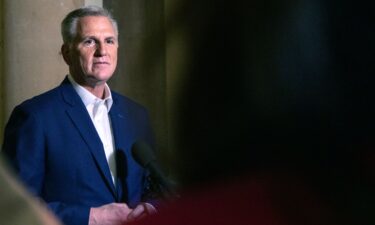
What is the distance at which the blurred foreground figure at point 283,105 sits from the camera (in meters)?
0.54

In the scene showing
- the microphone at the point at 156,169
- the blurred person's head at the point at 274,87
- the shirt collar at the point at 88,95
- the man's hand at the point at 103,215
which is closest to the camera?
the blurred person's head at the point at 274,87

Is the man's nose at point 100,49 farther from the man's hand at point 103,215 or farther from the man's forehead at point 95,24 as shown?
the man's hand at point 103,215

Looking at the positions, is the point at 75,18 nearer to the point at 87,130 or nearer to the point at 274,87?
the point at 87,130

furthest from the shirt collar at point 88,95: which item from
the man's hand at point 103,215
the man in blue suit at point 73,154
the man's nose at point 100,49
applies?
the man's hand at point 103,215

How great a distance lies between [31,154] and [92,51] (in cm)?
44

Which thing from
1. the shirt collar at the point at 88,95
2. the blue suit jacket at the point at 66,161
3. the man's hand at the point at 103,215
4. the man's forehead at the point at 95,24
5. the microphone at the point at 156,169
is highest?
the microphone at the point at 156,169

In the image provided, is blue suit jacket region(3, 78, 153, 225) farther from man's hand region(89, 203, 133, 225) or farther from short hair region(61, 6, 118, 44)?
short hair region(61, 6, 118, 44)

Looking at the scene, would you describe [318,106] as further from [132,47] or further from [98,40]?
A: [98,40]

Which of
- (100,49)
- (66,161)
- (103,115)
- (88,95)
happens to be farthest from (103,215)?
(100,49)

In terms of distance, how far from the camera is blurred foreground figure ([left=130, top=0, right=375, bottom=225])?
541 mm

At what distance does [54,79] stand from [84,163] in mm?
2056

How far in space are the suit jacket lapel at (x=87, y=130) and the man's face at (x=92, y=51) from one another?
0.35 feet

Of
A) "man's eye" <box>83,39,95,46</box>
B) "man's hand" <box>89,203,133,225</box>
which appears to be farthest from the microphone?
"man's eye" <box>83,39,95,46</box>

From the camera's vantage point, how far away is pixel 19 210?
611 mm
